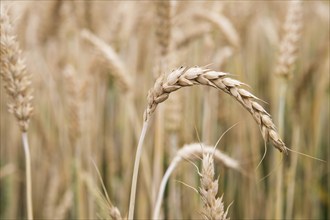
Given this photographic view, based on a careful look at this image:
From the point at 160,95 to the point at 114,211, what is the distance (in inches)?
9.1

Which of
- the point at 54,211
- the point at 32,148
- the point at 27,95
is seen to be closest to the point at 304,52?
the point at 32,148

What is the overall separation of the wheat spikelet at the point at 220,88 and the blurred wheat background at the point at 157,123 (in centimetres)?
74

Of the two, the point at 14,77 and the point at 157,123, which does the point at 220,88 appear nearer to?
the point at 14,77

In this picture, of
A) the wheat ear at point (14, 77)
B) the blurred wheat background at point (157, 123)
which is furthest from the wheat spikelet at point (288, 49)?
the wheat ear at point (14, 77)

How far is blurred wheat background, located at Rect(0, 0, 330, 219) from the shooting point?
1.66 meters

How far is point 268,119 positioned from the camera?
680mm

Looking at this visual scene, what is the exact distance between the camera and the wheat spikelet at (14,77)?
102 cm

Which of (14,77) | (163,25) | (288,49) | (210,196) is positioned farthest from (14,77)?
(288,49)

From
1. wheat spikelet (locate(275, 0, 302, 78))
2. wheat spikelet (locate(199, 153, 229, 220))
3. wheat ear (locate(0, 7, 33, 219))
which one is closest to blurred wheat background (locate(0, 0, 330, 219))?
wheat spikelet (locate(275, 0, 302, 78))

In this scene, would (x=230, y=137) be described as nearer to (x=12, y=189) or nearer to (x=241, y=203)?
(x=241, y=203)

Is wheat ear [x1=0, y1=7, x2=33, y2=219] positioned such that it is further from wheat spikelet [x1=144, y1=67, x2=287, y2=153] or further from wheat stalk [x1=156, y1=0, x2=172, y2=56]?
wheat stalk [x1=156, y1=0, x2=172, y2=56]

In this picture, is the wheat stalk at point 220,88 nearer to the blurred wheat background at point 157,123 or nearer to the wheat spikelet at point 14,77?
the wheat spikelet at point 14,77

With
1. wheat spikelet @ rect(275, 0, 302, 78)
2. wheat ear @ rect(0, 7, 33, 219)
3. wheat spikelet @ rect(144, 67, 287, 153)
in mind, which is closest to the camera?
wheat spikelet @ rect(144, 67, 287, 153)

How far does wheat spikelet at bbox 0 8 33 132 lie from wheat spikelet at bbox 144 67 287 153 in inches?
13.1
